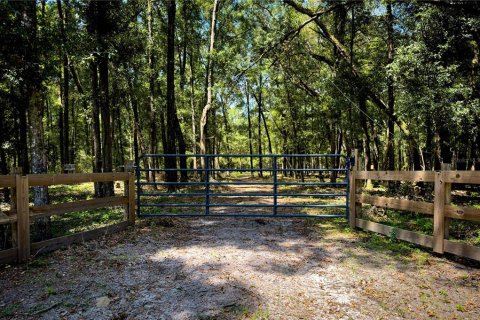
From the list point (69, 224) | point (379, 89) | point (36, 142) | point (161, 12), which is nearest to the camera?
point (36, 142)

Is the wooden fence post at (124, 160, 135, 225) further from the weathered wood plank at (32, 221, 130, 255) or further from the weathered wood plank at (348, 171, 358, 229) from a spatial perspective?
the weathered wood plank at (348, 171, 358, 229)

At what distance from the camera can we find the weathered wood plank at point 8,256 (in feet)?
13.8

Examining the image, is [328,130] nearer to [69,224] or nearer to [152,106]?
[152,106]

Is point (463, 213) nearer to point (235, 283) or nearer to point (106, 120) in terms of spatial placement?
point (235, 283)

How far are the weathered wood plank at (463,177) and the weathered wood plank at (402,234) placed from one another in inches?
39.5

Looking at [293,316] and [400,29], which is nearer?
[293,316]

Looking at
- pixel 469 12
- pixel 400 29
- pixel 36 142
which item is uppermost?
pixel 400 29

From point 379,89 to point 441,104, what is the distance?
3.47m

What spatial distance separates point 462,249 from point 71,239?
5980mm

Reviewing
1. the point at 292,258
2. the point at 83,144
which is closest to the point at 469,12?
the point at 292,258

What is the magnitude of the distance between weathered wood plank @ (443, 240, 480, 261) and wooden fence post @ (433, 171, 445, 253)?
89 mm

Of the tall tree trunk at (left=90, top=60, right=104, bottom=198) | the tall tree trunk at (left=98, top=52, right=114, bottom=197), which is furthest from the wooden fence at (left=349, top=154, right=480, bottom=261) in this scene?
the tall tree trunk at (left=90, top=60, right=104, bottom=198)

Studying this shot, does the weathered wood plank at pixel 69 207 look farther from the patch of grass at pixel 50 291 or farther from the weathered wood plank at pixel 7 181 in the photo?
the patch of grass at pixel 50 291

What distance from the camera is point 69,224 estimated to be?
804cm
